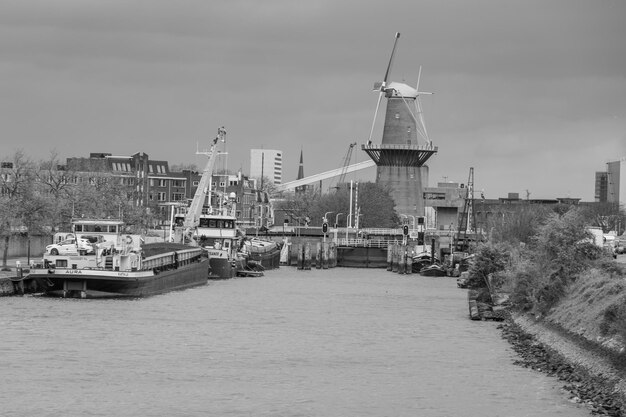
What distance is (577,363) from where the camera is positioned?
4119 cm

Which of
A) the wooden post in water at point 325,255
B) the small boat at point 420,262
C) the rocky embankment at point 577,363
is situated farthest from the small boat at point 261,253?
the rocky embankment at point 577,363

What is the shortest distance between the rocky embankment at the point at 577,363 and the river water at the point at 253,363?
0.60 m

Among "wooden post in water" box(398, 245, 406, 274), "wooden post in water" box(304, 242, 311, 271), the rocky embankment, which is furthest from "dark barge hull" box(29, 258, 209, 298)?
"wooden post in water" box(304, 242, 311, 271)

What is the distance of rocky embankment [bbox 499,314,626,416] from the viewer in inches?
1347

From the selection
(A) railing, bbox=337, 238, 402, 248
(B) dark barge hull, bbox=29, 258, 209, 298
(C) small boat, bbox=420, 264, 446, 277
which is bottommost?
(B) dark barge hull, bbox=29, 258, 209, 298

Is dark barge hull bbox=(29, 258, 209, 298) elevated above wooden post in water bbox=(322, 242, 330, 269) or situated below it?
below

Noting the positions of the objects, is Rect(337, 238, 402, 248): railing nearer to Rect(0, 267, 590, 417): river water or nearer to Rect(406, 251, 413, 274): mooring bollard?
Rect(406, 251, 413, 274): mooring bollard

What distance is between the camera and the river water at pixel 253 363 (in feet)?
113

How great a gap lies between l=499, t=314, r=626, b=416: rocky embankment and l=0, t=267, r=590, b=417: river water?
0.60m

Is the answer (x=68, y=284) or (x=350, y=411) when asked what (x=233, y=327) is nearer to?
(x=68, y=284)

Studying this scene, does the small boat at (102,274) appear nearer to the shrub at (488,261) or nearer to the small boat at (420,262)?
the shrub at (488,261)

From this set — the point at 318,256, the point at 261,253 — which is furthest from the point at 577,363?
the point at 318,256

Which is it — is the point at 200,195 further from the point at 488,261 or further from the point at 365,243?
the point at 365,243

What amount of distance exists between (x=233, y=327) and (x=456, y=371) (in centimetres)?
1541
